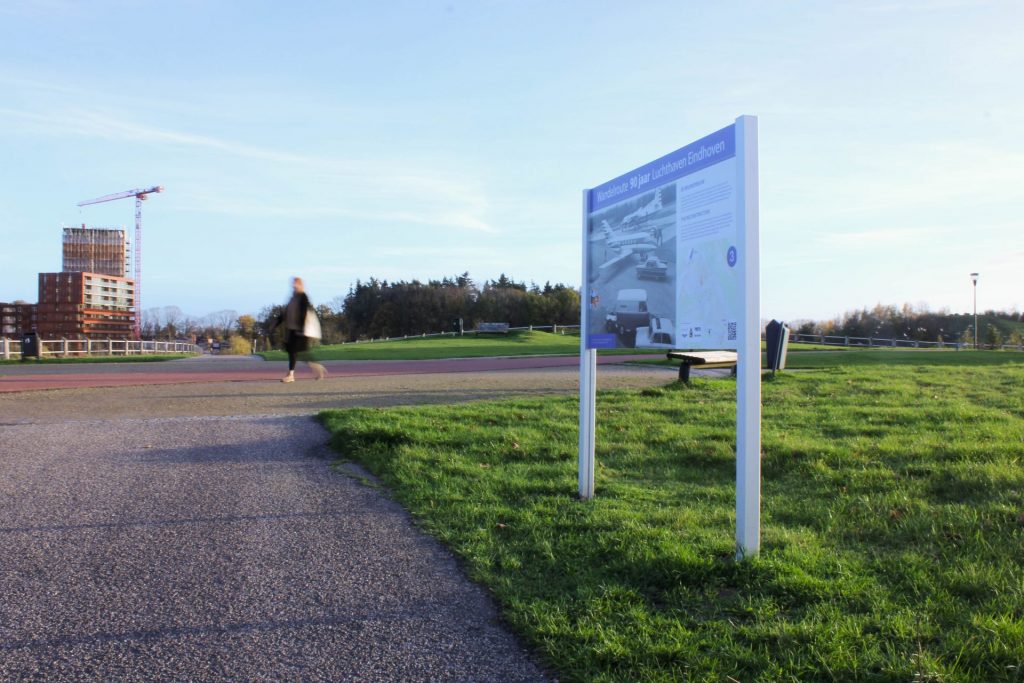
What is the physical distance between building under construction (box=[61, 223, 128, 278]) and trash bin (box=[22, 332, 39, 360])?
93236 mm

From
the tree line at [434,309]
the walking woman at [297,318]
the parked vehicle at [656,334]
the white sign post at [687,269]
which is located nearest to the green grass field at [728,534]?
the white sign post at [687,269]

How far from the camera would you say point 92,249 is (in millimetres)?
115750

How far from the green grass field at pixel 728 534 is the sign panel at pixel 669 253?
1.29 meters

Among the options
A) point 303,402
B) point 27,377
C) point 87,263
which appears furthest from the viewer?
point 87,263

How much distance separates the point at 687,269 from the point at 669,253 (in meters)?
0.25

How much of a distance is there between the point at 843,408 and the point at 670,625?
747cm

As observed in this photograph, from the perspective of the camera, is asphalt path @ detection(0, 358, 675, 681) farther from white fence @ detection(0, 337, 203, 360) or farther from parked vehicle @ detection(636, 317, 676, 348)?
white fence @ detection(0, 337, 203, 360)

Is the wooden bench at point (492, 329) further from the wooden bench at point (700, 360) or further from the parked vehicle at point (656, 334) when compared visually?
the parked vehicle at point (656, 334)

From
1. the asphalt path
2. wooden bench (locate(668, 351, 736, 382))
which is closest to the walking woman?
the asphalt path

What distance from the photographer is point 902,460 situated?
680 centimetres

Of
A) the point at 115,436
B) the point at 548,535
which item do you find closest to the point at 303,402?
the point at 115,436

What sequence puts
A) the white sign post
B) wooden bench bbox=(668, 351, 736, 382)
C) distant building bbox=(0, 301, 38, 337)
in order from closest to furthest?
the white sign post, wooden bench bbox=(668, 351, 736, 382), distant building bbox=(0, 301, 38, 337)

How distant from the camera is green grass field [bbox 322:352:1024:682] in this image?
3170 mm

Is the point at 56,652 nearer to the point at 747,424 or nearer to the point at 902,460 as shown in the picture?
the point at 747,424
